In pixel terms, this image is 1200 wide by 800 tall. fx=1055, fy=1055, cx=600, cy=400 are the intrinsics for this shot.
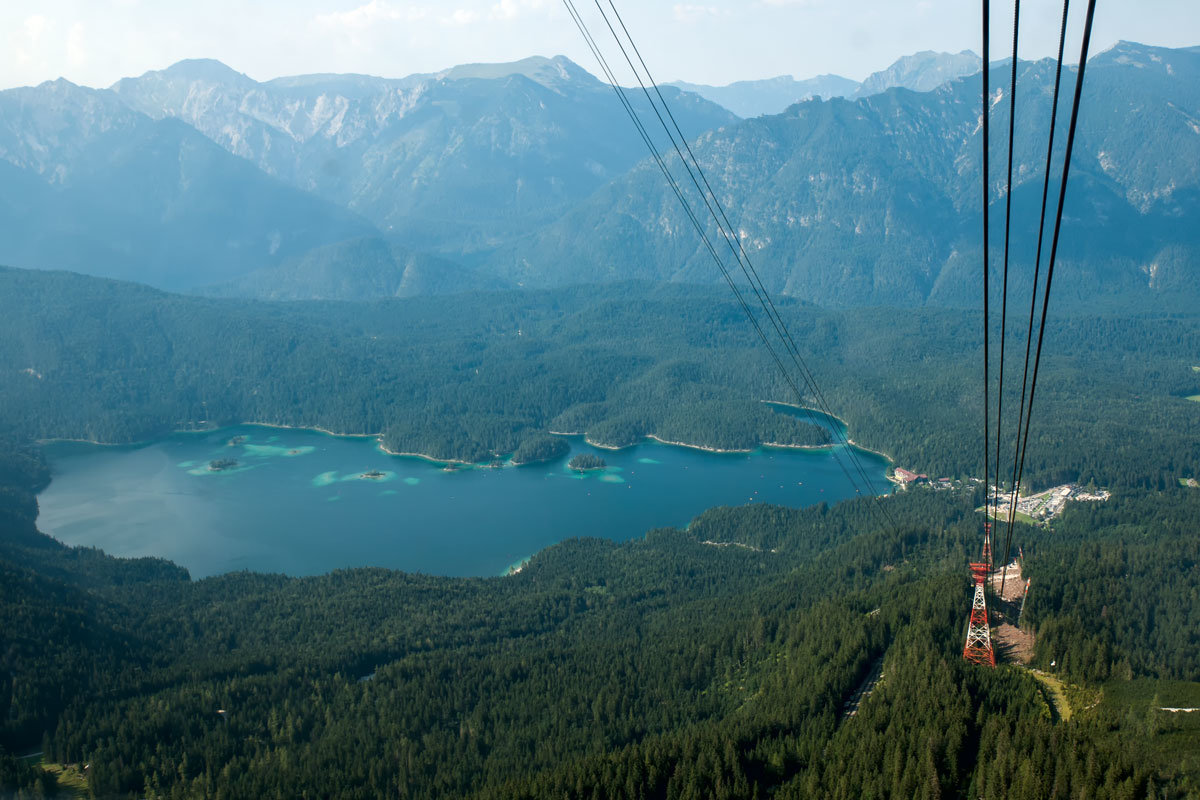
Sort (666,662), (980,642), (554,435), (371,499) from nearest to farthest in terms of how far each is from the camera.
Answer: (980,642) → (666,662) → (371,499) → (554,435)

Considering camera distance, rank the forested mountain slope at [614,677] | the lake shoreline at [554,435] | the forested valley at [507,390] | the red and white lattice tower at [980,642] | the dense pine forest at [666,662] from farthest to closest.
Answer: the forested valley at [507,390]
the lake shoreline at [554,435]
the red and white lattice tower at [980,642]
the dense pine forest at [666,662]
the forested mountain slope at [614,677]

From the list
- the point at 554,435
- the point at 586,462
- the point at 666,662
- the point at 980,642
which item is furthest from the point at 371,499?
the point at 980,642

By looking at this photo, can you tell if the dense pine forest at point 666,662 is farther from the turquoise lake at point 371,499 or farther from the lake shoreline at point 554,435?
the lake shoreline at point 554,435

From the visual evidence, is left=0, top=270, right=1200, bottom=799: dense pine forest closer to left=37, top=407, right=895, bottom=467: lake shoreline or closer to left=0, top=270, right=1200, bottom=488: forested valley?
left=0, top=270, right=1200, bottom=488: forested valley

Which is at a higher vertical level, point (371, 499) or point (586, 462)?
point (586, 462)

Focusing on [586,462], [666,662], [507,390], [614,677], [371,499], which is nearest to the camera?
[614,677]

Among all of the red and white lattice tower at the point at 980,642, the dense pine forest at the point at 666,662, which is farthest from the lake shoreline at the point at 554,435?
the red and white lattice tower at the point at 980,642

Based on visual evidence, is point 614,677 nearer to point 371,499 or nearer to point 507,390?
point 371,499
